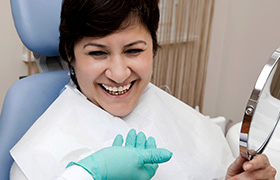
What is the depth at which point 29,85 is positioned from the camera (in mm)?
1111

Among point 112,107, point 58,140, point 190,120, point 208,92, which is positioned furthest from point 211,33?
point 58,140

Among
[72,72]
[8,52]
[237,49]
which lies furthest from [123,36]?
[237,49]

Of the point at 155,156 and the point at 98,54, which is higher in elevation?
the point at 98,54

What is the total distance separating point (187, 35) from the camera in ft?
7.52

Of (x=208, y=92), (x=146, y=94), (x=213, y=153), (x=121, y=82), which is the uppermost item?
(x=121, y=82)

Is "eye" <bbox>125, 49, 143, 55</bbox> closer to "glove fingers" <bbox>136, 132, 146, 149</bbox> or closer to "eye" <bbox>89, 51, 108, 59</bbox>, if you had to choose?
"eye" <bbox>89, 51, 108, 59</bbox>

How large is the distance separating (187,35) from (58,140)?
5.11ft

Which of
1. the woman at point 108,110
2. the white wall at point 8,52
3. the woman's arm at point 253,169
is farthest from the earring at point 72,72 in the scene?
the white wall at point 8,52

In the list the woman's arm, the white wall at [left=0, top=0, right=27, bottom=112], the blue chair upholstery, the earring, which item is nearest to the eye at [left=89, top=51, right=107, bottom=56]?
the earring

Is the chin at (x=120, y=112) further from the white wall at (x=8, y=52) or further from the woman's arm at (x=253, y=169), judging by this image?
the white wall at (x=8, y=52)

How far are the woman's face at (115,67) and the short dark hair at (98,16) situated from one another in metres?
0.02

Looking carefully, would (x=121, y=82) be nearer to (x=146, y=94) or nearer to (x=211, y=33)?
(x=146, y=94)

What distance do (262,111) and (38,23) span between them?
0.73m

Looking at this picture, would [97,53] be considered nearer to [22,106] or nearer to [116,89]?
[116,89]
